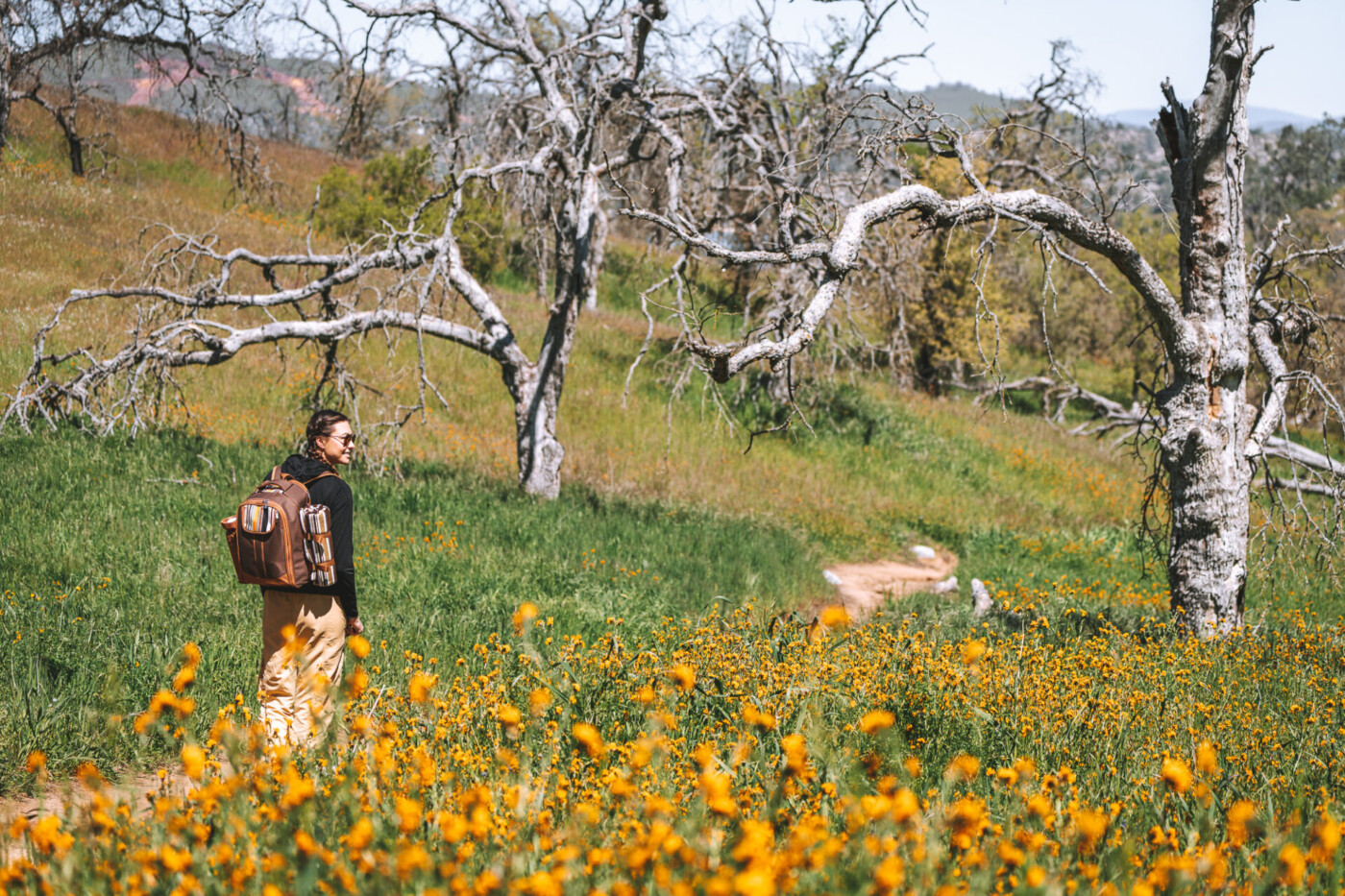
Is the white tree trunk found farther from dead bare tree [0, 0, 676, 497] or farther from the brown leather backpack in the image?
the brown leather backpack

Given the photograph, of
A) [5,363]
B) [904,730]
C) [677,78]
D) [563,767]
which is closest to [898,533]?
[677,78]

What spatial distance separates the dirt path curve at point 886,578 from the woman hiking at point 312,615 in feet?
17.6

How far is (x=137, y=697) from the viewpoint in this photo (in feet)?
14.4

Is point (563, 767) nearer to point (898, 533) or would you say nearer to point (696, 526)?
point (696, 526)

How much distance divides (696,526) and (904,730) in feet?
20.2

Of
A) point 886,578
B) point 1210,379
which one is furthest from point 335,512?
point 886,578

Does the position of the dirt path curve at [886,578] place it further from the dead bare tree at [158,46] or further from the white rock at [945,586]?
the dead bare tree at [158,46]

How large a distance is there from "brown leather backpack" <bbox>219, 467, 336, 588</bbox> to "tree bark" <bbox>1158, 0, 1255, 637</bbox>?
6.03 m

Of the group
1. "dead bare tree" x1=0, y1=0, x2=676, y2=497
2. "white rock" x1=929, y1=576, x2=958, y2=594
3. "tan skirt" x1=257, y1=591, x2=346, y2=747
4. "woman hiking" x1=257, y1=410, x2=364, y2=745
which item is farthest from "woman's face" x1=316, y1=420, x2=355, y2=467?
"white rock" x1=929, y1=576, x2=958, y2=594

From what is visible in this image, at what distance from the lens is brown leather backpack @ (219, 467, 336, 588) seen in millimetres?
3924

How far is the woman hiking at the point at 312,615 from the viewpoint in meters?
4.10

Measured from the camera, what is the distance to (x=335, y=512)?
13.7 feet

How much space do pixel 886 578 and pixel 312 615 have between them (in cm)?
778

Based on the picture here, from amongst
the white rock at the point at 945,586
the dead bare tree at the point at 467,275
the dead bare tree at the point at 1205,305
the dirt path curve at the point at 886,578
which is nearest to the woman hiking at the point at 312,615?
the dead bare tree at the point at 1205,305
